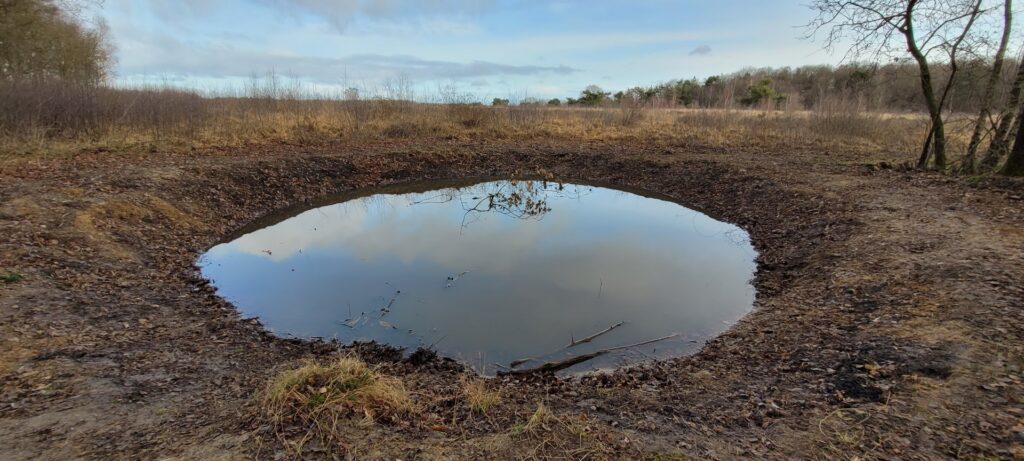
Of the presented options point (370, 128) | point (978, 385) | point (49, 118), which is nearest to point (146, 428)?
point (978, 385)

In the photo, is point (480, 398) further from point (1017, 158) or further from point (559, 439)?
point (1017, 158)

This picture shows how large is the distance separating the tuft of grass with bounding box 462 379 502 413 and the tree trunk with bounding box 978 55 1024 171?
10.9 metres

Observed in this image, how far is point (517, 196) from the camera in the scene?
1204 cm

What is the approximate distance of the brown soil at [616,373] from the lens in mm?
2953

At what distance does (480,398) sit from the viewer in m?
3.54

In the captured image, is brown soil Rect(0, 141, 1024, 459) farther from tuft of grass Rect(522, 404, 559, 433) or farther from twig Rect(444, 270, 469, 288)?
twig Rect(444, 270, 469, 288)

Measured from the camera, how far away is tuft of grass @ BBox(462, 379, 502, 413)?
11.4 ft

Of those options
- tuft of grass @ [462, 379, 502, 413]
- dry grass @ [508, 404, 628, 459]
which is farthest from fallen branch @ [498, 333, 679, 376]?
dry grass @ [508, 404, 628, 459]

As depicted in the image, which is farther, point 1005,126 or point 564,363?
point 1005,126

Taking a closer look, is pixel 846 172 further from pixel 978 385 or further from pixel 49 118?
pixel 49 118

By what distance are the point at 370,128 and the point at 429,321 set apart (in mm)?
13123

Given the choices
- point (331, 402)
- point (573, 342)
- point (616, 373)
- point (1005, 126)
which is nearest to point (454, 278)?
point (573, 342)

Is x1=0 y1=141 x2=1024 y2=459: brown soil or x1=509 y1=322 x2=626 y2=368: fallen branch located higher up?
x1=0 y1=141 x2=1024 y2=459: brown soil

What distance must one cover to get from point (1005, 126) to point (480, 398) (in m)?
11.1
